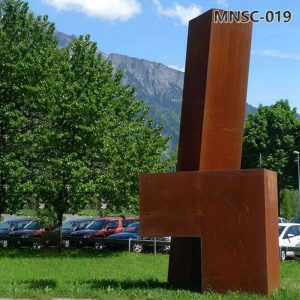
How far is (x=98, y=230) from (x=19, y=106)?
7.03 metres

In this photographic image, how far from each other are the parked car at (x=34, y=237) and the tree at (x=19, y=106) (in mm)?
1876

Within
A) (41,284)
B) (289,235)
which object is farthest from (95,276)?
(289,235)

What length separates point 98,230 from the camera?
1065 inches

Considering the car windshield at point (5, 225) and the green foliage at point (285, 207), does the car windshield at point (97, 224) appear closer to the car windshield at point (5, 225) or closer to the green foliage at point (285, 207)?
the car windshield at point (5, 225)

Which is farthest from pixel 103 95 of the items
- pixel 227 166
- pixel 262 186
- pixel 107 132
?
pixel 262 186

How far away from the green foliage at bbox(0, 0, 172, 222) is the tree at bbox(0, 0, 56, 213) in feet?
0.14

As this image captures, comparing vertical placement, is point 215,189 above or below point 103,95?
below

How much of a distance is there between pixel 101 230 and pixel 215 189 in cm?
1788

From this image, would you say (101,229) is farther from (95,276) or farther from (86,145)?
(95,276)

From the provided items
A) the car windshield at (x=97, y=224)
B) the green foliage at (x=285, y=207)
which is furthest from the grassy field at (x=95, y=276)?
the green foliage at (x=285, y=207)

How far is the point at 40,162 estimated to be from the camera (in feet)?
77.6

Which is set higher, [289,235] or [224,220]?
[224,220]

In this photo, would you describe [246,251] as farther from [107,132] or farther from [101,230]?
[101,230]

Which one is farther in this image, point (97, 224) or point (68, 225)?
point (68, 225)
